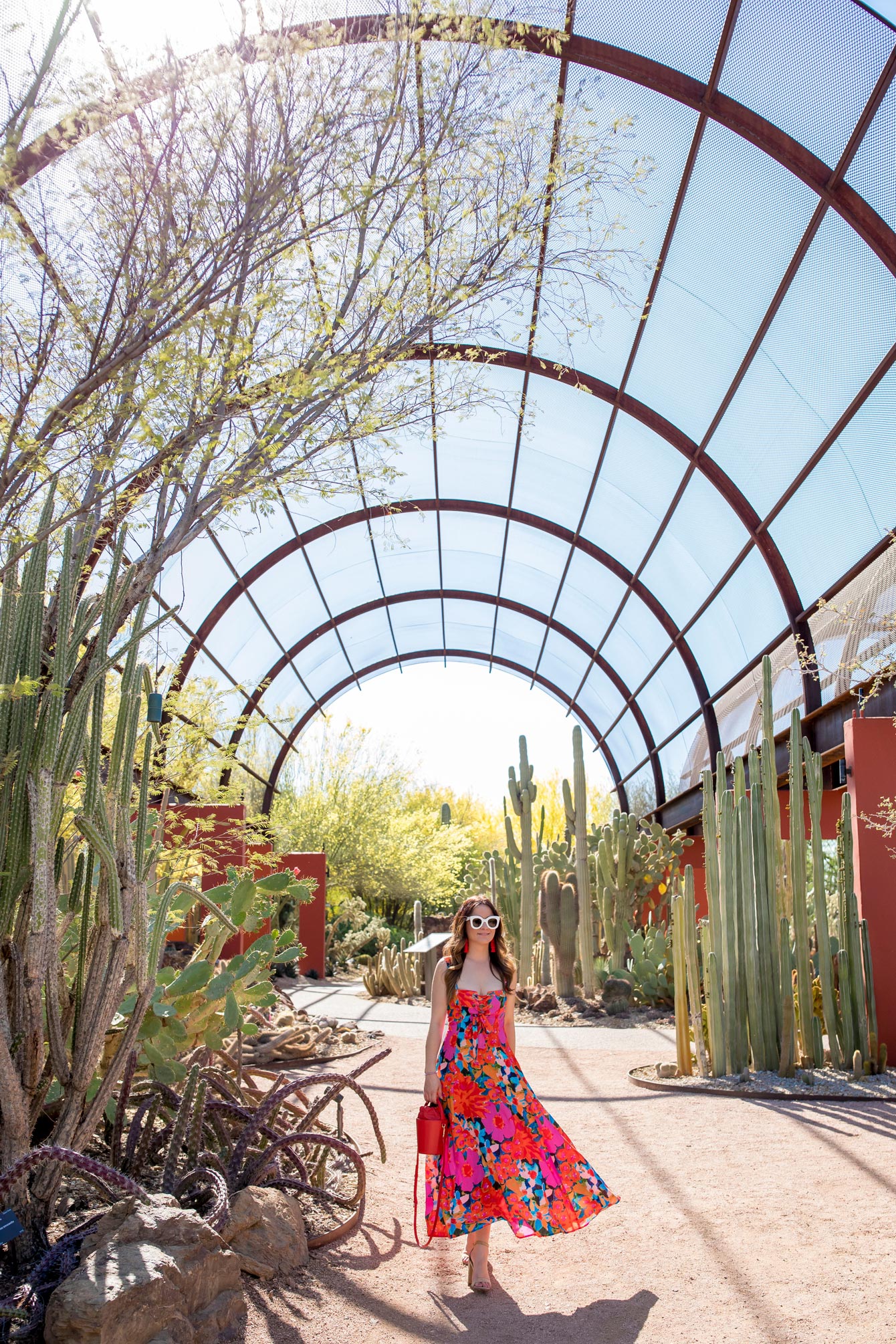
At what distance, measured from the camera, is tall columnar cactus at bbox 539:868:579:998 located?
11312 mm

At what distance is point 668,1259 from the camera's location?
10.3ft

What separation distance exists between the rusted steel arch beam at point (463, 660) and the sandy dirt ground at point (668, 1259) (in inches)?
541

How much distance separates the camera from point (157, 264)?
262 cm

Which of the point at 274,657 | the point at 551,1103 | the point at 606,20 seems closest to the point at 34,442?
the point at 551,1103

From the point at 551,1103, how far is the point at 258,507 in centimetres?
430

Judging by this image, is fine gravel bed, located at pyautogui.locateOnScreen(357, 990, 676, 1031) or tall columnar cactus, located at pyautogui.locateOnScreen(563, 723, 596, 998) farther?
tall columnar cactus, located at pyautogui.locateOnScreen(563, 723, 596, 998)

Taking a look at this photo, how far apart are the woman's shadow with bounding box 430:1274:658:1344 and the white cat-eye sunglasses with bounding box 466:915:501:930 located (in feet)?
3.49

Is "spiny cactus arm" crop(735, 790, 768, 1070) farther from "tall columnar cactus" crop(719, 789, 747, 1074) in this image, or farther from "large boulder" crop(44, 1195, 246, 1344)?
"large boulder" crop(44, 1195, 246, 1344)

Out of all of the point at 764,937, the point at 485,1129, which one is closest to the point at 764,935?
the point at 764,937

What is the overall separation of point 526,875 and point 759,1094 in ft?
21.3

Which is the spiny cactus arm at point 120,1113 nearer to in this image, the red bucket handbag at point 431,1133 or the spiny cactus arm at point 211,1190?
the spiny cactus arm at point 211,1190

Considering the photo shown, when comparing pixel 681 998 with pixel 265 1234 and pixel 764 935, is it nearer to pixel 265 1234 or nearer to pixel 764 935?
pixel 764 935

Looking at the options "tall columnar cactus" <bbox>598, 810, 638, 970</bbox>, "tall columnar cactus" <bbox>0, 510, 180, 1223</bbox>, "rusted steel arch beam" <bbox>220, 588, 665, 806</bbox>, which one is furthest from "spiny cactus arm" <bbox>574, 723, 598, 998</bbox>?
"tall columnar cactus" <bbox>0, 510, 180, 1223</bbox>

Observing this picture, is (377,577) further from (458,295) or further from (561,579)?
(458,295)
